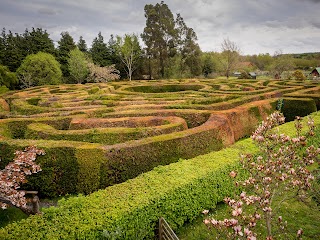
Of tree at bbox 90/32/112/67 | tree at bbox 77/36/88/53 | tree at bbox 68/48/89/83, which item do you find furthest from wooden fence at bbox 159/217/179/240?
tree at bbox 77/36/88/53

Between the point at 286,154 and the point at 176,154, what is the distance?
5610 millimetres

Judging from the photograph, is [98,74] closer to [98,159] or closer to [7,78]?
[7,78]

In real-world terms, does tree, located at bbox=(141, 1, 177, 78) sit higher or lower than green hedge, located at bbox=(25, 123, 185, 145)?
higher

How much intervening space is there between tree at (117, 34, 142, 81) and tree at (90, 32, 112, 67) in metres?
4.78

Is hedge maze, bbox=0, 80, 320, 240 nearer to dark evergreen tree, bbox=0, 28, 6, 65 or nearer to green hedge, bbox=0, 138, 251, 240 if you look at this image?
green hedge, bbox=0, 138, 251, 240

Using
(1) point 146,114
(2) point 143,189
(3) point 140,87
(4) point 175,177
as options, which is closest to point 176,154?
(4) point 175,177

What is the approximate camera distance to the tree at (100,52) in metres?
63.2

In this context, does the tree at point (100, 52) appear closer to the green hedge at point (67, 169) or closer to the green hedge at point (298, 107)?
the green hedge at point (298, 107)

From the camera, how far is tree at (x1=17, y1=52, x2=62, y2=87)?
148 ft

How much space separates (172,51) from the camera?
59.4m

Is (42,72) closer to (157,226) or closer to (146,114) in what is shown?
(146,114)

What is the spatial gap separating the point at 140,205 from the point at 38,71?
45584mm

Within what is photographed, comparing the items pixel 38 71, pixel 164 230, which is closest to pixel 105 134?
pixel 164 230

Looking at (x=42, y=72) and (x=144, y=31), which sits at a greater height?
(x=144, y=31)
